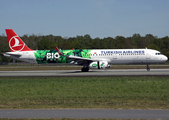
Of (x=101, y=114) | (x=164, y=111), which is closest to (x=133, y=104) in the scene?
(x=164, y=111)

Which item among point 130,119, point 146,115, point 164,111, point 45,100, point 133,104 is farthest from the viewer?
point 45,100

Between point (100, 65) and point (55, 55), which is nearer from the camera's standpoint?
point (100, 65)

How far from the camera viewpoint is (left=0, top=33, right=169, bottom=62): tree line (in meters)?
106

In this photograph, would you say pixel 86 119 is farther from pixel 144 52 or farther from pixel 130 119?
pixel 144 52

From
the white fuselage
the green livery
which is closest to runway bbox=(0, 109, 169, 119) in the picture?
the white fuselage

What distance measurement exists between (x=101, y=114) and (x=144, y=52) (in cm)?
3196

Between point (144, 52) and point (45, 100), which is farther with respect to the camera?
point (144, 52)

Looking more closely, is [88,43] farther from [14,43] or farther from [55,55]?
[55,55]

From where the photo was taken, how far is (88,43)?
5650 inches

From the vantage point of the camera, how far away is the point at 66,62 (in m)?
41.8

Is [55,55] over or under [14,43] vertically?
under

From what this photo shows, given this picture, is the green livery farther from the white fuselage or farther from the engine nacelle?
the engine nacelle

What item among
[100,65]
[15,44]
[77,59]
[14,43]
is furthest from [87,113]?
[14,43]

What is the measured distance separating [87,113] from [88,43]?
133 meters
